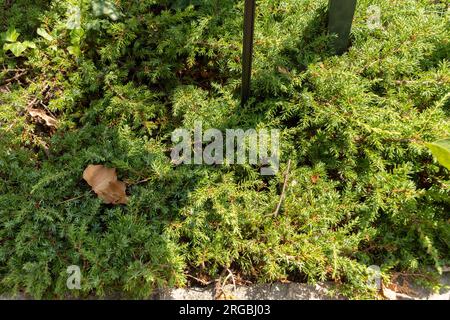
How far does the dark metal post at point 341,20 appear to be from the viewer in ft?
7.78

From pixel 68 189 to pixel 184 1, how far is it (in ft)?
5.06

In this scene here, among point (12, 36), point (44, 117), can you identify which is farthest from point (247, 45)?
point (12, 36)

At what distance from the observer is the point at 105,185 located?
2195 millimetres

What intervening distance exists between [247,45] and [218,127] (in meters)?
0.56

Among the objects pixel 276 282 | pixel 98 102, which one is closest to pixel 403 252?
pixel 276 282

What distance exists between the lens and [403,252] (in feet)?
6.87

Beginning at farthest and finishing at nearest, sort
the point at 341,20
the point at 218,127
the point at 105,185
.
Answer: the point at 341,20 → the point at 218,127 → the point at 105,185

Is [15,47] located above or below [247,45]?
below

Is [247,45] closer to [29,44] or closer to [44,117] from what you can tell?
[44,117]

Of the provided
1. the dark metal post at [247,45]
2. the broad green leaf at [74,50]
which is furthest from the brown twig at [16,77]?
the dark metal post at [247,45]

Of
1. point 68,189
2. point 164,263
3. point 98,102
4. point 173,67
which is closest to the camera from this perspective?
point 164,263

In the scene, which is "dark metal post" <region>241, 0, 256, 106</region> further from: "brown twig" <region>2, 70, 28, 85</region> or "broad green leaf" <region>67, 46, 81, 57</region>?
"brown twig" <region>2, 70, 28, 85</region>

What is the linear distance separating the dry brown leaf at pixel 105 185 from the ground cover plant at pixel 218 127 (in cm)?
6

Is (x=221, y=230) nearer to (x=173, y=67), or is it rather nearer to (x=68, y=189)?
(x=68, y=189)
